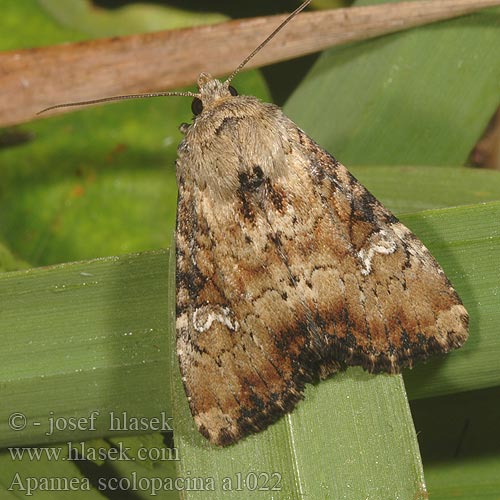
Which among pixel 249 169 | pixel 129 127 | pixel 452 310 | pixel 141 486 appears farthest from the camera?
pixel 129 127

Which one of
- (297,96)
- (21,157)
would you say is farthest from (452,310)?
(21,157)

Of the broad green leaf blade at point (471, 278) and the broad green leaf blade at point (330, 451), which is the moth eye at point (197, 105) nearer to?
the broad green leaf blade at point (471, 278)

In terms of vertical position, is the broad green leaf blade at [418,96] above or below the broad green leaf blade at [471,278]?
above

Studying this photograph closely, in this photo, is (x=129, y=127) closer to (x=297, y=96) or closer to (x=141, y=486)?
(x=297, y=96)

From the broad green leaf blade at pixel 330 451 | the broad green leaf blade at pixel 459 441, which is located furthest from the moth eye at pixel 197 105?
the broad green leaf blade at pixel 459 441

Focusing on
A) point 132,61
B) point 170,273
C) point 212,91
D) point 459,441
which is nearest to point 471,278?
point 459,441

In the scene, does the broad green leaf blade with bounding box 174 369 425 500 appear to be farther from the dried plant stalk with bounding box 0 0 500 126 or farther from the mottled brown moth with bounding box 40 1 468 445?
the dried plant stalk with bounding box 0 0 500 126
